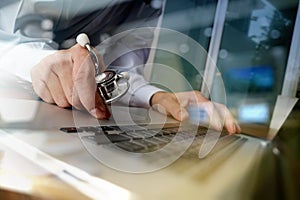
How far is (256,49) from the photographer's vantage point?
1.35 metres

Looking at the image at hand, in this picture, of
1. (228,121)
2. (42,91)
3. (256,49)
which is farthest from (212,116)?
(256,49)

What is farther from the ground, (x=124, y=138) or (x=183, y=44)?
(x=183, y=44)

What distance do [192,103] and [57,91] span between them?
0.32 m

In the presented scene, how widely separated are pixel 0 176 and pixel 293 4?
1.44m

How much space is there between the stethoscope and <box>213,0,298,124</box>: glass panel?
0.88 m

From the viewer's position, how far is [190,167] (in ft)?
0.85

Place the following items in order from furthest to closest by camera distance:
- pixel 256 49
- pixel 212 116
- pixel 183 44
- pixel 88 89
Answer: pixel 256 49 < pixel 183 44 < pixel 212 116 < pixel 88 89

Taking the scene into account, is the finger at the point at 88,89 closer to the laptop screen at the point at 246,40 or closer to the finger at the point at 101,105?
the finger at the point at 101,105

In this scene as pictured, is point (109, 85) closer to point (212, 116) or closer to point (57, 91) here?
point (57, 91)

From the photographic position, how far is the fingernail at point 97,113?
16.7 inches

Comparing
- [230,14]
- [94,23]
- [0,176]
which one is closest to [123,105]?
[94,23]

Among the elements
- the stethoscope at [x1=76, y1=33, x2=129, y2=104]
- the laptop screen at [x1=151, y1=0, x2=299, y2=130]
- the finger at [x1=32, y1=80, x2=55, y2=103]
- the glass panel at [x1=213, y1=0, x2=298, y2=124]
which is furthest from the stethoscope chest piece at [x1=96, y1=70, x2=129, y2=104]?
the glass panel at [x1=213, y1=0, x2=298, y2=124]

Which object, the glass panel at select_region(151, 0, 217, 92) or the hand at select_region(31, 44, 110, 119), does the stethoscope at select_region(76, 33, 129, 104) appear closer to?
the hand at select_region(31, 44, 110, 119)

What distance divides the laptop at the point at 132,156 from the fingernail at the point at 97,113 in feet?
0.04
